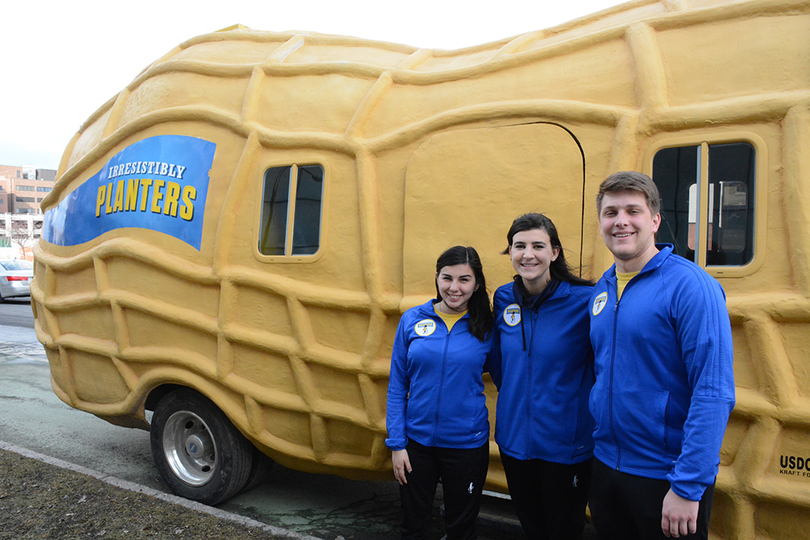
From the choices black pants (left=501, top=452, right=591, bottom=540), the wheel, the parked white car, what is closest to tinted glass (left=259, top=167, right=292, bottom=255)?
the wheel

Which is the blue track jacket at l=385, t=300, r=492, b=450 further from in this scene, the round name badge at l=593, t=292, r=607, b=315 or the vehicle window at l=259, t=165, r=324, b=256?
the vehicle window at l=259, t=165, r=324, b=256

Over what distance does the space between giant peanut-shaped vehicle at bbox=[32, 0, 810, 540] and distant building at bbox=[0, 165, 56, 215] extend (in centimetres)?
9425

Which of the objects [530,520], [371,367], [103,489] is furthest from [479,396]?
[103,489]

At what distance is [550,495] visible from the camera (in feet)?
8.04

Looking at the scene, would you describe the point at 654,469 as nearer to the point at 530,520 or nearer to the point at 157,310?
the point at 530,520

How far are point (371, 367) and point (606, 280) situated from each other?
1.60m

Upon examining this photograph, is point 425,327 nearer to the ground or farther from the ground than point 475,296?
nearer to the ground

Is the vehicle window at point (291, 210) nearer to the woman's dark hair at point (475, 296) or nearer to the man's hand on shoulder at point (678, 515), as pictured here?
the woman's dark hair at point (475, 296)

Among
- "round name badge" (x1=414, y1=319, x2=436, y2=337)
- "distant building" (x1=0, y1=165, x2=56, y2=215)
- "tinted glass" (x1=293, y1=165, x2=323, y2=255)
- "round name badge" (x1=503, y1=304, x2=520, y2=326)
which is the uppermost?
"distant building" (x1=0, y1=165, x2=56, y2=215)

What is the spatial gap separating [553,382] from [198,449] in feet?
9.93

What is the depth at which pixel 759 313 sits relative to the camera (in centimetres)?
240

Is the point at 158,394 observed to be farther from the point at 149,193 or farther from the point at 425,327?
the point at 425,327

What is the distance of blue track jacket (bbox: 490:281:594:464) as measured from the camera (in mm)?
2395

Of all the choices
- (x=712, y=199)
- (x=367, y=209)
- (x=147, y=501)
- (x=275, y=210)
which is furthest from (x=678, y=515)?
(x=147, y=501)
